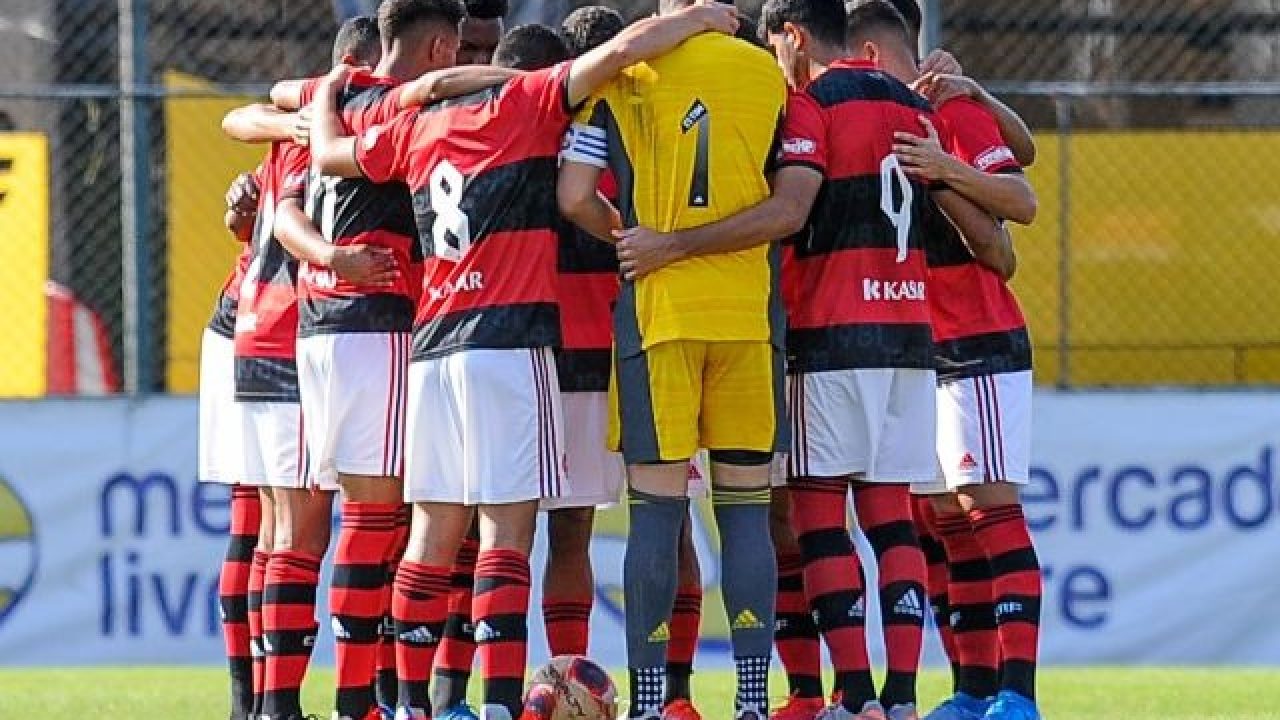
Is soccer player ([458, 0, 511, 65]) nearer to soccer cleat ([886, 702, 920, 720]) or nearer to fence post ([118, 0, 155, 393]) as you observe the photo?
soccer cleat ([886, 702, 920, 720])

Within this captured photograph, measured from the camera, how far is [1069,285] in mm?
12109

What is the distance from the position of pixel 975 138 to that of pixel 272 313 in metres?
2.29

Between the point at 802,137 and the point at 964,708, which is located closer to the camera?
the point at 802,137

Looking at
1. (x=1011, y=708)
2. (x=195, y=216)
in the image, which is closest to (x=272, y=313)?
(x=1011, y=708)

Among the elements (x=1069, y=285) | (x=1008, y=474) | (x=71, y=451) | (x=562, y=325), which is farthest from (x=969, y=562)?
(x=71, y=451)

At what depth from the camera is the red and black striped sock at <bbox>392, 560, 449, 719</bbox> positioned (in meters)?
7.46

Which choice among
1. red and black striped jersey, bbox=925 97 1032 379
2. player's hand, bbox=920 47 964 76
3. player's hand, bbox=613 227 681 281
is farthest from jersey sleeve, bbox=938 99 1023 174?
player's hand, bbox=613 227 681 281

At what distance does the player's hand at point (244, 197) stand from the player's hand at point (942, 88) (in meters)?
2.24

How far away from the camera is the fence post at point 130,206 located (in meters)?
11.5

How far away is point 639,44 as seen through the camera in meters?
7.19

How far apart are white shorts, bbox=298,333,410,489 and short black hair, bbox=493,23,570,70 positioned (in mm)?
1015

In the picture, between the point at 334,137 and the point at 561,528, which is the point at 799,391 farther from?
the point at 334,137

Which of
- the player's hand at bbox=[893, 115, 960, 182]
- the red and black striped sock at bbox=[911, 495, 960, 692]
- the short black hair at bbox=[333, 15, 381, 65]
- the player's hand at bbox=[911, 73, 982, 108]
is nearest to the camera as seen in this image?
the player's hand at bbox=[893, 115, 960, 182]

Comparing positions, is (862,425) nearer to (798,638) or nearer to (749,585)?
(749,585)
